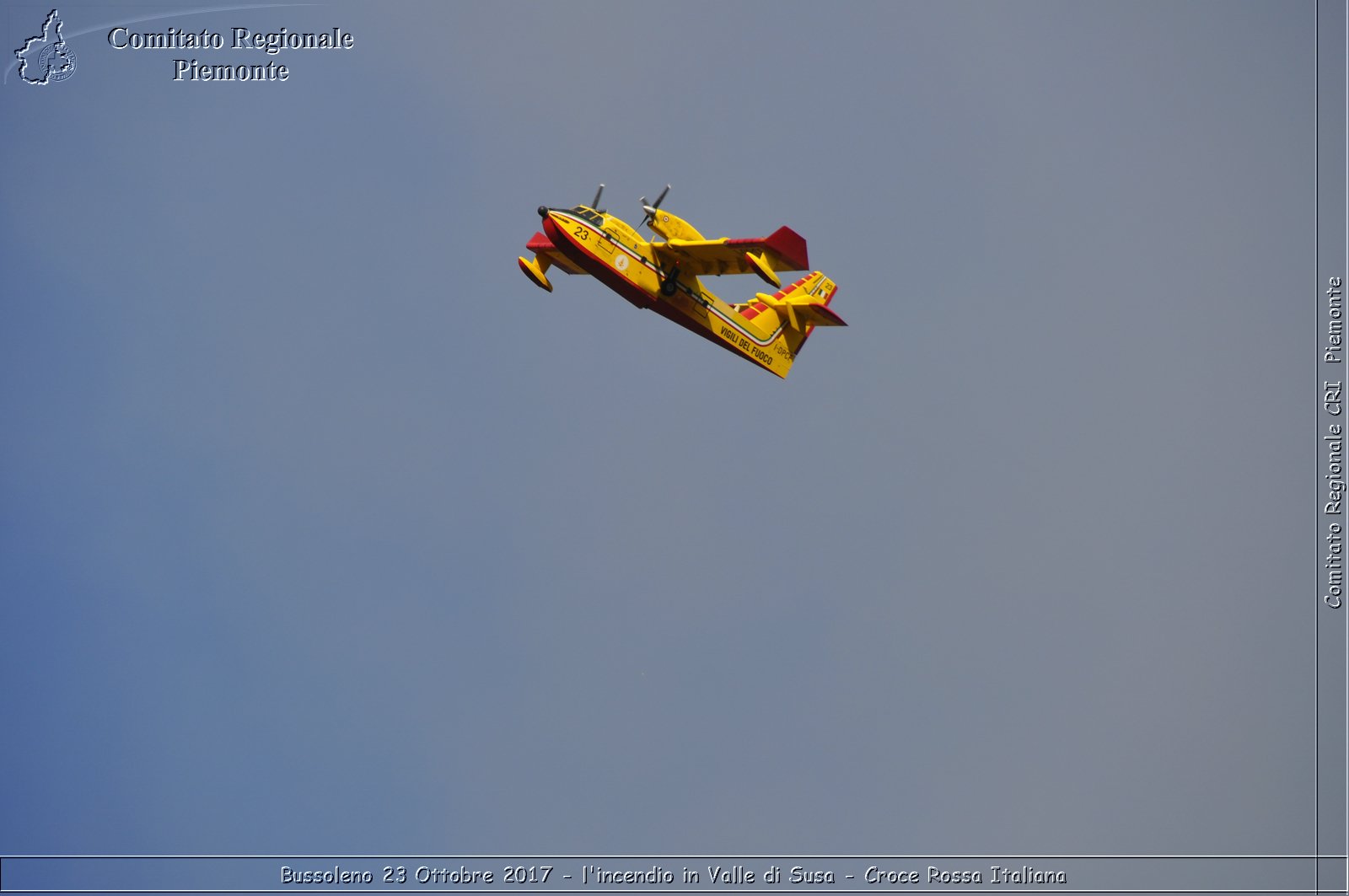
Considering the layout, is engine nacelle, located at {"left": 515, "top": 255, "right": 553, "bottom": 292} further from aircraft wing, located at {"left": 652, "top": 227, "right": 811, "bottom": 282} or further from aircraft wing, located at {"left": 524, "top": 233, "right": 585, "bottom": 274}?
aircraft wing, located at {"left": 652, "top": 227, "right": 811, "bottom": 282}

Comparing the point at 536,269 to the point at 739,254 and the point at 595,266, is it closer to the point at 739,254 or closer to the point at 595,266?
the point at 595,266

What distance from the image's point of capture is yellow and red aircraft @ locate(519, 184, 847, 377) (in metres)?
74.9

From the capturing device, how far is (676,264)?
253 ft

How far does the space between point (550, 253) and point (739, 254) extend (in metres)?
7.42

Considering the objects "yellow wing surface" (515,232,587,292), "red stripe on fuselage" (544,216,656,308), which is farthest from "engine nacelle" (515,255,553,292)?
"red stripe on fuselage" (544,216,656,308)

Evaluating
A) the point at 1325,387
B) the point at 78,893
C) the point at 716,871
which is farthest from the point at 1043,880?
the point at 78,893

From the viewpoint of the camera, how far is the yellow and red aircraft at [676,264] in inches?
2950

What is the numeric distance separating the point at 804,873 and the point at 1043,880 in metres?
8.40

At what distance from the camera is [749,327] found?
8106 cm

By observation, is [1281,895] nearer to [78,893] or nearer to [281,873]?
[281,873]

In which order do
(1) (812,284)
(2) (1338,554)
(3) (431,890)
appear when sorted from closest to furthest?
(3) (431,890), (2) (1338,554), (1) (812,284)

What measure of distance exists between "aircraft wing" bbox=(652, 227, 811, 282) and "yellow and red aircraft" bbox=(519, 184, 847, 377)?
0.03 m

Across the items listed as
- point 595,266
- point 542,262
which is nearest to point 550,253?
point 542,262

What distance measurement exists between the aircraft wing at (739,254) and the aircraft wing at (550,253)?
3588 mm
